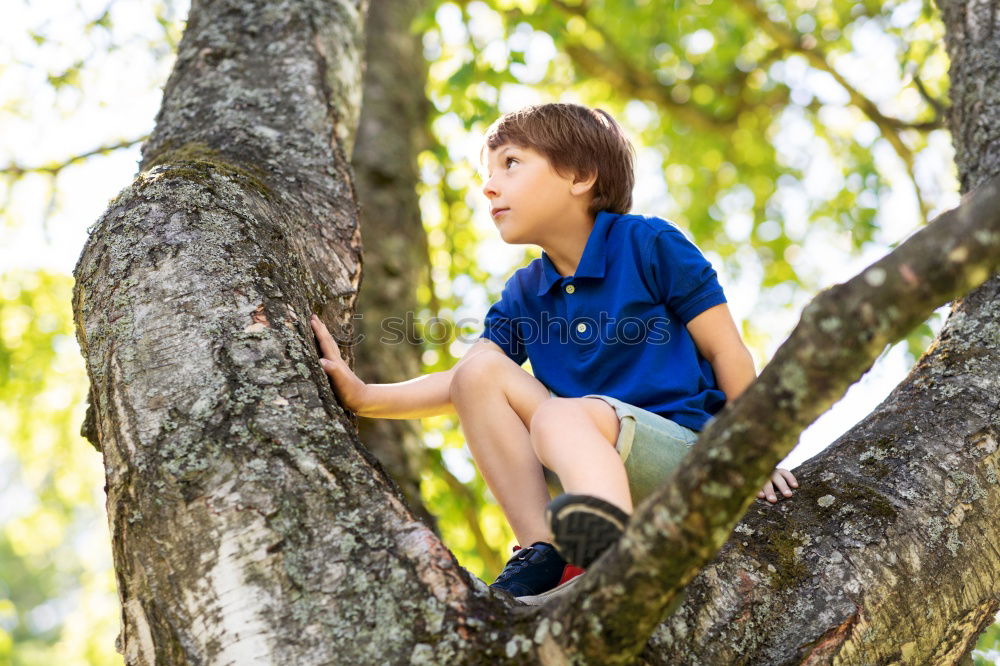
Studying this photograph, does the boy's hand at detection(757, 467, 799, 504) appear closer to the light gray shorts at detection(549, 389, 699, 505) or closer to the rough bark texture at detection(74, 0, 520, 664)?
the light gray shorts at detection(549, 389, 699, 505)

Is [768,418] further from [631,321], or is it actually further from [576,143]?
[576,143]

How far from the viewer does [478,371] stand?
2254mm

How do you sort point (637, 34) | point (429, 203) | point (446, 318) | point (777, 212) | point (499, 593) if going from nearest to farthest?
point (499, 593) < point (446, 318) < point (429, 203) < point (637, 34) < point (777, 212)

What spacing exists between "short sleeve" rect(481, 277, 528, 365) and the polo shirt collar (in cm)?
11

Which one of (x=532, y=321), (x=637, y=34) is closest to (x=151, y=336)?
(x=532, y=321)

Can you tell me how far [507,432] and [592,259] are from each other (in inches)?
23.3

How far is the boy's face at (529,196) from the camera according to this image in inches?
104

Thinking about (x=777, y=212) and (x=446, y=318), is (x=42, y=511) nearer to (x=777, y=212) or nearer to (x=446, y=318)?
(x=446, y=318)

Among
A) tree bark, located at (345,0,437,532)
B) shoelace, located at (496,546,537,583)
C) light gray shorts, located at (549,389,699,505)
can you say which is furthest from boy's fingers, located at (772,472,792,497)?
tree bark, located at (345,0,437,532)

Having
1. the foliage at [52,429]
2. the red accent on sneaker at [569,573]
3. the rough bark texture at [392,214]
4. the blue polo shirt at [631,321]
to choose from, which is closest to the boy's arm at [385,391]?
the blue polo shirt at [631,321]

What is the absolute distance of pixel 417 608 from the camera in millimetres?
1396

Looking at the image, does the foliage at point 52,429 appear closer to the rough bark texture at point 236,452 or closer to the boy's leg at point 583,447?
the rough bark texture at point 236,452

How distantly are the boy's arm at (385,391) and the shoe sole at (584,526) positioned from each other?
711mm

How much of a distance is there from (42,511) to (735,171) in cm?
595
